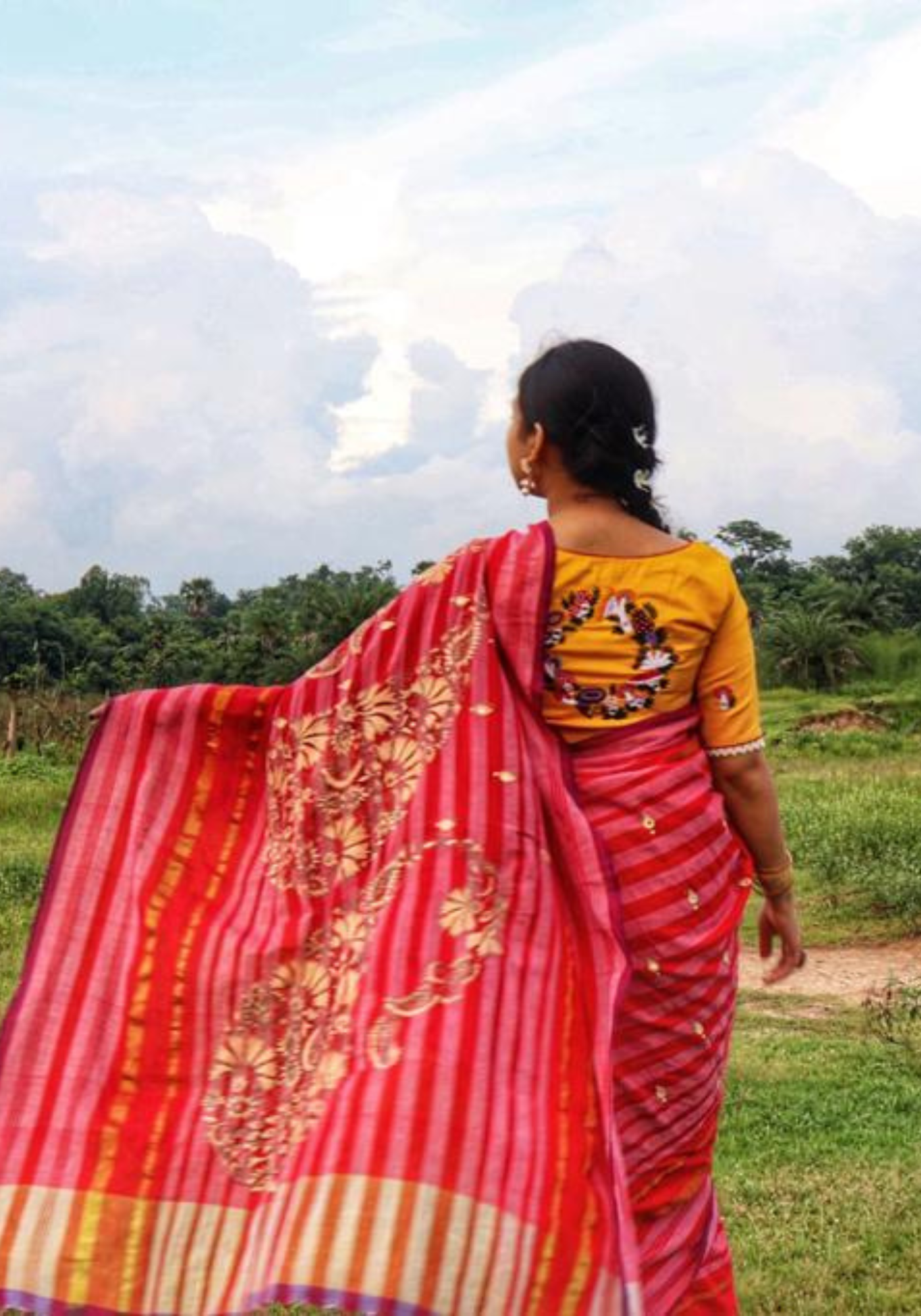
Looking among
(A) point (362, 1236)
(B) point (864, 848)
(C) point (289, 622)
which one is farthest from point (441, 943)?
(C) point (289, 622)

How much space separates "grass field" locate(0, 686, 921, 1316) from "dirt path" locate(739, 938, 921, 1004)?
0.21 m

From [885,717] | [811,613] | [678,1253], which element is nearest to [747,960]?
[678,1253]

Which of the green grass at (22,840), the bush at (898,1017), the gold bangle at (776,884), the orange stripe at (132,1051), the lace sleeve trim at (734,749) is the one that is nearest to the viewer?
the orange stripe at (132,1051)

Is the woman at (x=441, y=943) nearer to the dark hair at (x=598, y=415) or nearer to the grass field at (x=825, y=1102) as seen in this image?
the dark hair at (x=598, y=415)

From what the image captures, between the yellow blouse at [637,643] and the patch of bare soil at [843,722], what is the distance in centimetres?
2217

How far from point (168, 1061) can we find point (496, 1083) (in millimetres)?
591

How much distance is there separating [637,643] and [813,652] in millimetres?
29080

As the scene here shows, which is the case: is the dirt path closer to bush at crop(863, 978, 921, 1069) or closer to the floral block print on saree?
bush at crop(863, 978, 921, 1069)

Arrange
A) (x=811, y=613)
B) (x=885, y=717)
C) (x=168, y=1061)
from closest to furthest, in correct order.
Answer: (x=168, y=1061)
(x=885, y=717)
(x=811, y=613)

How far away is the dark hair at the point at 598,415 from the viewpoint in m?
3.14

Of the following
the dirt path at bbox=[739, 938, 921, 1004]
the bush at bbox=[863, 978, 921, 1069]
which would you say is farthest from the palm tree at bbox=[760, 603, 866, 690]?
the bush at bbox=[863, 978, 921, 1069]

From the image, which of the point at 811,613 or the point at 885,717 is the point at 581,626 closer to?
the point at 885,717

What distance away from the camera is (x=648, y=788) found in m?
3.08

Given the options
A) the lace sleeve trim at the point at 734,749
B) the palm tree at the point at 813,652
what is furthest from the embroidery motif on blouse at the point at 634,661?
the palm tree at the point at 813,652
